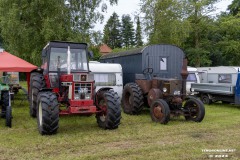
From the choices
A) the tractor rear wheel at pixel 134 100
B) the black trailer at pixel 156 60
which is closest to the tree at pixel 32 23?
the black trailer at pixel 156 60

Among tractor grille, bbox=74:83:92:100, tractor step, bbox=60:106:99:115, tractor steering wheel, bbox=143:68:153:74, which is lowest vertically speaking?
tractor step, bbox=60:106:99:115

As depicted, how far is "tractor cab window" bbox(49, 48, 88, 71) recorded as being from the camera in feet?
26.7

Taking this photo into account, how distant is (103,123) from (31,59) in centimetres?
1012

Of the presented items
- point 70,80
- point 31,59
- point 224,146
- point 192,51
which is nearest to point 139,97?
point 70,80

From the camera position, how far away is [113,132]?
7.48 meters

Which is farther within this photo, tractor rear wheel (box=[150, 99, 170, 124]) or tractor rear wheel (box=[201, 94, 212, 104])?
tractor rear wheel (box=[201, 94, 212, 104])

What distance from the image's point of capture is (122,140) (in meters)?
6.71

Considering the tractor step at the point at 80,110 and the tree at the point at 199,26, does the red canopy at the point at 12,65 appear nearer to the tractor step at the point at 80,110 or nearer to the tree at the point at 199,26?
the tractor step at the point at 80,110

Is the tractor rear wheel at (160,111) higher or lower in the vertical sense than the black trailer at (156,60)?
lower

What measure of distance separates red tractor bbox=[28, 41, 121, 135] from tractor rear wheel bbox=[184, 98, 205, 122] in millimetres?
2791

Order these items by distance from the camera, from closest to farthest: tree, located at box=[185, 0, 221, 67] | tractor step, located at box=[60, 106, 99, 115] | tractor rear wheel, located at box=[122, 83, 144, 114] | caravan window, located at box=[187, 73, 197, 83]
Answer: tractor step, located at box=[60, 106, 99, 115] → tractor rear wheel, located at box=[122, 83, 144, 114] → caravan window, located at box=[187, 73, 197, 83] → tree, located at box=[185, 0, 221, 67]

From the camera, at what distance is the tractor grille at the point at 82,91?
7.35 meters

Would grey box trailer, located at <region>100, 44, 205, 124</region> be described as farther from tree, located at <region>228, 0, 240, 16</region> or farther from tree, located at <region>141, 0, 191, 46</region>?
tree, located at <region>228, 0, 240, 16</region>

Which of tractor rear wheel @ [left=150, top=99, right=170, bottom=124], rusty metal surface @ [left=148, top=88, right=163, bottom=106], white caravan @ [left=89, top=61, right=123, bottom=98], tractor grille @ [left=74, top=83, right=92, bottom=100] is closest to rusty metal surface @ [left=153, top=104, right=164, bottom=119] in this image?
tractor rear wheel @ [left=150, top=99, right=170, bottom=124]
